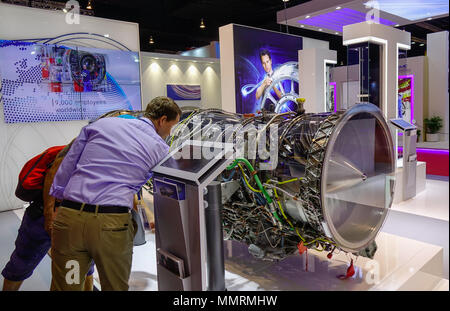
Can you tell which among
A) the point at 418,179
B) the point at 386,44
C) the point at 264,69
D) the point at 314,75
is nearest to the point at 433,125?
the point at 314,75

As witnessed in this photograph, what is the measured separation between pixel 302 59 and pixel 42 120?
5.20m

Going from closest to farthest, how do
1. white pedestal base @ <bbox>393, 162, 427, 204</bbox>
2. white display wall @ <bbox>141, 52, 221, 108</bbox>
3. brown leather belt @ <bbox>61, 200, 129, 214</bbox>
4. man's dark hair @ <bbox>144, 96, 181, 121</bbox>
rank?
1. brown leather belt @ <bbox>61, 200, 129, 214</bbox>
2. man's dark hair @ <bbox>144, 96, 181, 121</bbox>
3. white pedestal base @ <bbox>393, 162, 427, 204</bbox>
4. white display wall @ <bbox>141, 52, 221, 108</bbox>

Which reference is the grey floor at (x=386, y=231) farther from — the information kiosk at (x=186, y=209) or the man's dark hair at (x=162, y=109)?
the man's dark hair at (x=162, y=109)

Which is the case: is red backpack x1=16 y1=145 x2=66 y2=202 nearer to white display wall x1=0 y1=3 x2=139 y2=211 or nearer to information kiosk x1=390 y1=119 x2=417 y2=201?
white display wall x1=0 y1=3 x2=139 y2=211

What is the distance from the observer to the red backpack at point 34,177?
2564mm

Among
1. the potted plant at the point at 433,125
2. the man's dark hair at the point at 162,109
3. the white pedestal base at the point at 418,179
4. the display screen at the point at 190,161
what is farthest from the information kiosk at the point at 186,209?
the potted plant at the point at 433,125

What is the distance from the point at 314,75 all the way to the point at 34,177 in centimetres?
616

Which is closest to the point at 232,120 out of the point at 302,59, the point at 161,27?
the point at 302,59

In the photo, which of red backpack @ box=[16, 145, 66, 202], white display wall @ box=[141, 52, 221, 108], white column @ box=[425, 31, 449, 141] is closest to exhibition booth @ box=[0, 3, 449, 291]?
white display wall @ box=[141, 52, 221, 108]

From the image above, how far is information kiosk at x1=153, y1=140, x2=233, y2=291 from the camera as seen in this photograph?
1766mm

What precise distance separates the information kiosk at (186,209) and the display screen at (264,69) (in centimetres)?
574

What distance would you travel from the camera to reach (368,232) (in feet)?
9.03

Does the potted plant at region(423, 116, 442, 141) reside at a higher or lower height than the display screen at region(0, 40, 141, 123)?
lower

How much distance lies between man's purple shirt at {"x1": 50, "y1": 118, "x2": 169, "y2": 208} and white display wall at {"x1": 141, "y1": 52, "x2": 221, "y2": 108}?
715 cm
